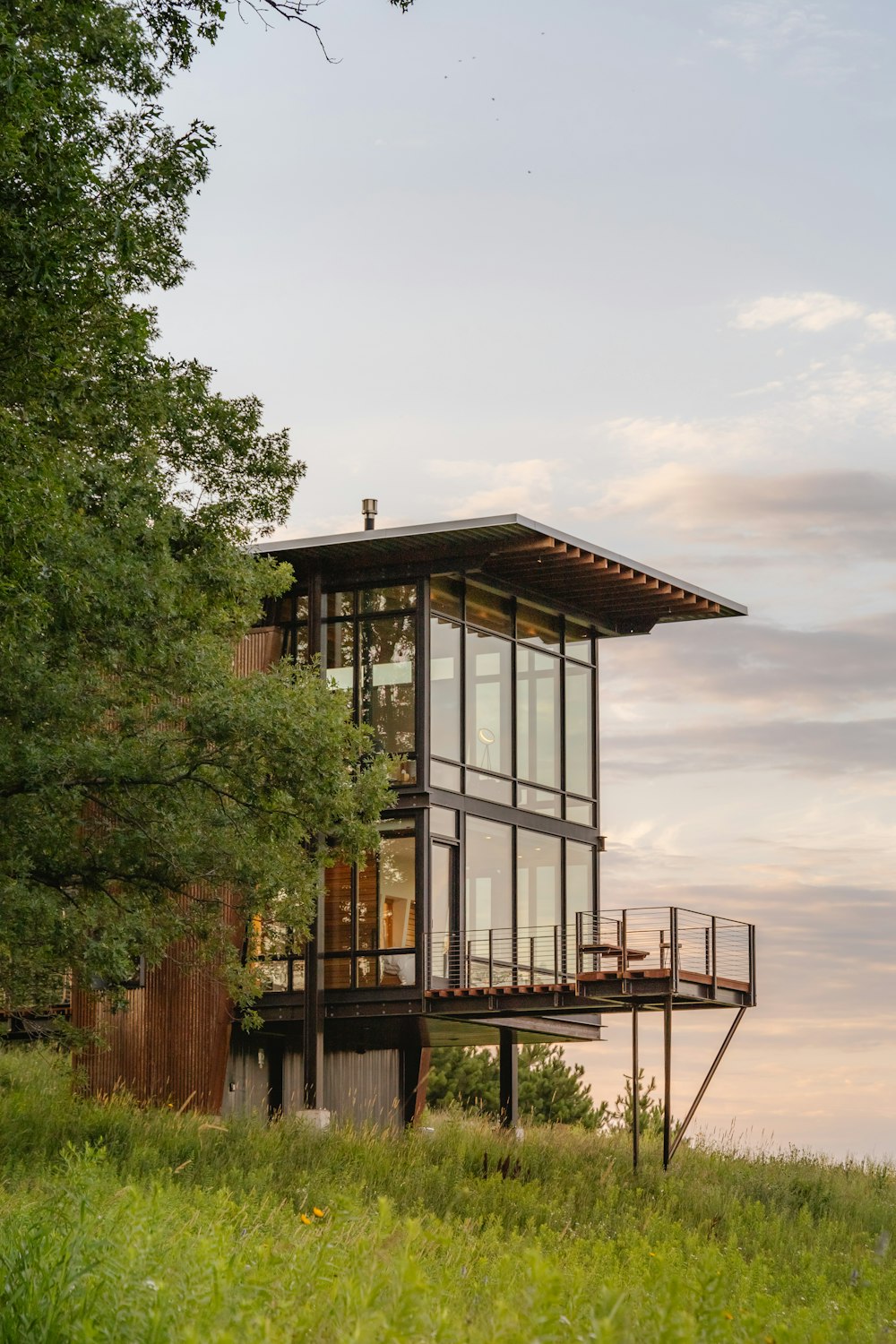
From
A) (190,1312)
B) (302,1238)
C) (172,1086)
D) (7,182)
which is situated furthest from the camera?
(172,1086)

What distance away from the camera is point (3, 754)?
15641 millimetres

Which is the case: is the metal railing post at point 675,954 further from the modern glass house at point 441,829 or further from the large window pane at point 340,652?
the large window pane at point 340,652

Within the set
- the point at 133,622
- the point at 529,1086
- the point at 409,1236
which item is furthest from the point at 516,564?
the point at 409,1236

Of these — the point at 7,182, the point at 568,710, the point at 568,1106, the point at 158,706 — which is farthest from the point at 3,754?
the point at 568,1106

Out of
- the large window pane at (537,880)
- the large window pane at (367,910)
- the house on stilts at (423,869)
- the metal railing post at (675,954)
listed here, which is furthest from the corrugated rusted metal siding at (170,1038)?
the metal railing post at (675,954)

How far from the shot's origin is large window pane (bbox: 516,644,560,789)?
2491 centimetres

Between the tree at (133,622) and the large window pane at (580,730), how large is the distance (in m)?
7.94

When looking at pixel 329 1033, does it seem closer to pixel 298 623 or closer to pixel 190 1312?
pixel 298 623

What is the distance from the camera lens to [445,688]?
23828mm

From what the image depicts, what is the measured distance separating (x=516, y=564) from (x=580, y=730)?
10.5ft

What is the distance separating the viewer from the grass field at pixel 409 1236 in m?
6.56

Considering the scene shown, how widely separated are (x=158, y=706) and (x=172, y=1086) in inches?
319

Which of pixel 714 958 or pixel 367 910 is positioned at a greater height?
pixel 367 910

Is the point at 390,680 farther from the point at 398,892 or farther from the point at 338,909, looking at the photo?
the point at 338,909
